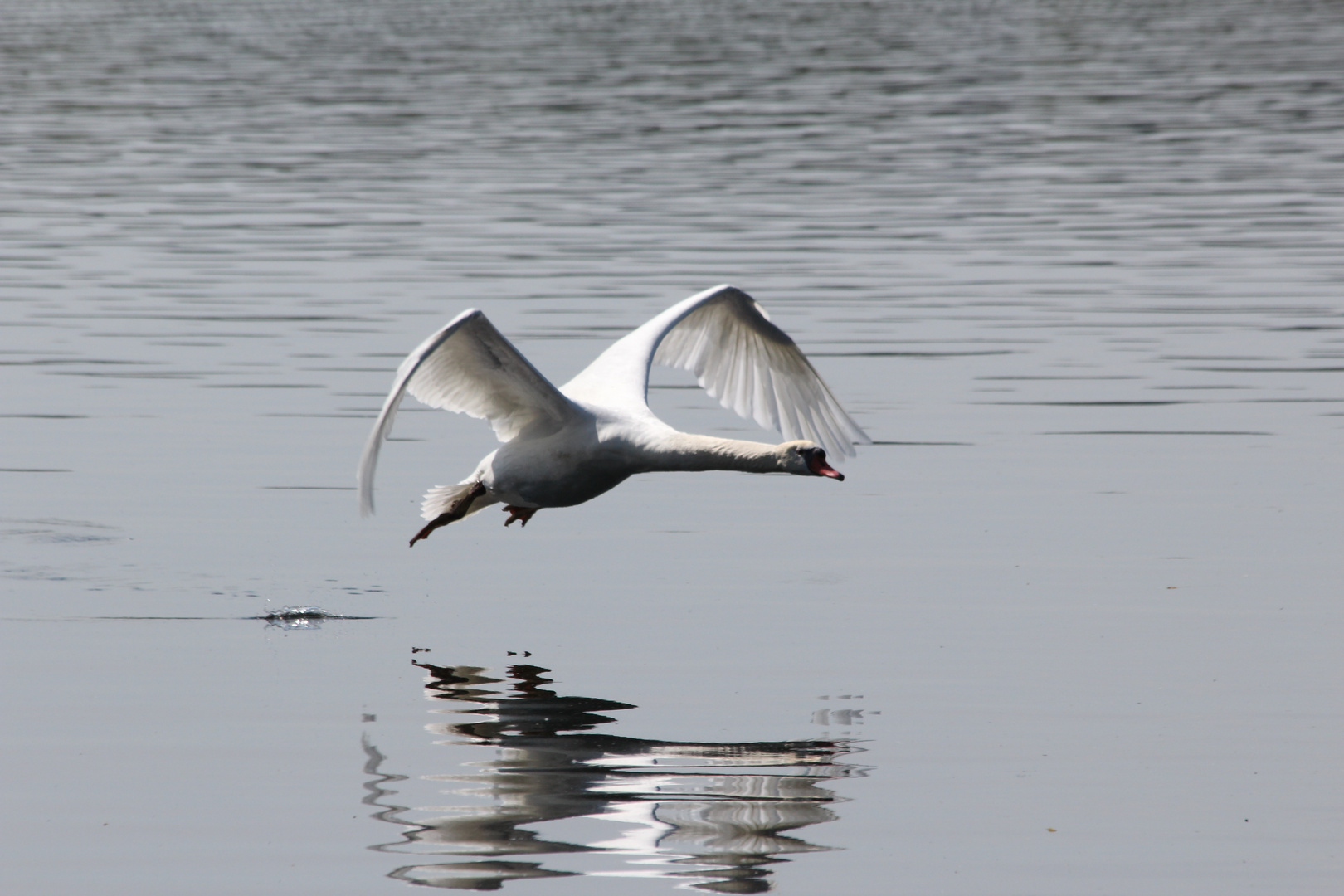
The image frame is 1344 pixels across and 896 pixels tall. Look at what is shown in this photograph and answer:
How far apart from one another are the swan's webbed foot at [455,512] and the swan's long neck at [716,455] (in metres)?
1.48

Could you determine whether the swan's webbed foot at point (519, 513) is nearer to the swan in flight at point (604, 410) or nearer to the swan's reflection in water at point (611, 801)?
the swan in flight at point (604, 410)

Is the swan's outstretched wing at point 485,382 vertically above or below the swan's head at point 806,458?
above

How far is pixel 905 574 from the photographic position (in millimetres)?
12195

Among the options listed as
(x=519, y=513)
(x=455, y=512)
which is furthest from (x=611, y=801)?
(x=519, y=513)

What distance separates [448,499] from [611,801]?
13.9ft

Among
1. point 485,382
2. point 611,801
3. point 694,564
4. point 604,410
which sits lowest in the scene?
point 611,801

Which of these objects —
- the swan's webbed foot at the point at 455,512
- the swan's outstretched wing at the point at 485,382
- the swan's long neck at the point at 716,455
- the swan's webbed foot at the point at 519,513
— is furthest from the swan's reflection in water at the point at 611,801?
the swan's webbed foot at the point at 519,513

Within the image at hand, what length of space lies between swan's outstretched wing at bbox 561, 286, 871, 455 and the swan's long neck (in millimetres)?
1537

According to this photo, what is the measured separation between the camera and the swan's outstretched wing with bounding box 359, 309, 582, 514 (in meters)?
11.2

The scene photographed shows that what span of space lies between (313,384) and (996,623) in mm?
8511

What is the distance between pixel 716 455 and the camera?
36.6 ft

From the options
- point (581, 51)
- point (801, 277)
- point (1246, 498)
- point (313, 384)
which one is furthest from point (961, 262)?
point (581, 51)

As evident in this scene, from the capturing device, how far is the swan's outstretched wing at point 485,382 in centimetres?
1123

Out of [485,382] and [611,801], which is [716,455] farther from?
[611,801]
